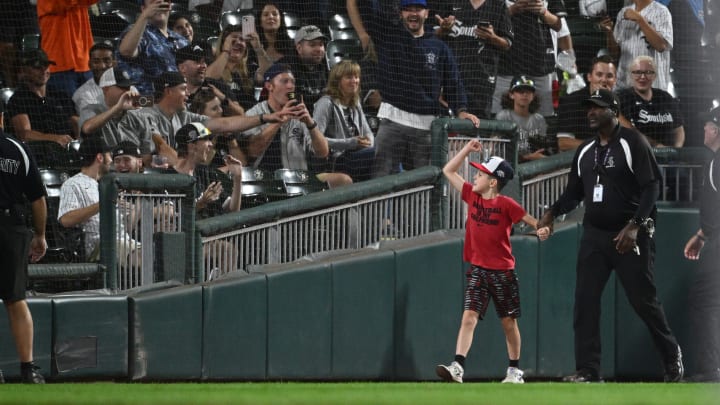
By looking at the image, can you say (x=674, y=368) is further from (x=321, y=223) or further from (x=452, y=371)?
(x=321, y=223)

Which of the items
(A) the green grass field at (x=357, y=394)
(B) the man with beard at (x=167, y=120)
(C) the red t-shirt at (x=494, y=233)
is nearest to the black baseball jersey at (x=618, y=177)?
→ (C) the red t-shirt at (x=494, y=233)

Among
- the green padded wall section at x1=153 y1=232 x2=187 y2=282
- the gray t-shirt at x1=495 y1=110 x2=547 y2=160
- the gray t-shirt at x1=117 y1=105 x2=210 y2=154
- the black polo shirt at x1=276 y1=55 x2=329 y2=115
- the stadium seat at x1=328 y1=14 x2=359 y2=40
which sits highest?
the stadium seat at x1=328 y1=14 x2=359 y2=40

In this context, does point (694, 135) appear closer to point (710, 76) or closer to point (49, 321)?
point (710, 76)

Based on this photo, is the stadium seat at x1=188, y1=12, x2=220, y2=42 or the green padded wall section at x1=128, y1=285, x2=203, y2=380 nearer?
the green padded wall section at x1=128, y1=285, x2=203, y2=380

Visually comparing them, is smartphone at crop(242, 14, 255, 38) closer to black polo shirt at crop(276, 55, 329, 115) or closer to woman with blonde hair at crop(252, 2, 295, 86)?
woman with blonde hair at crop(252, 2, 295, 86)

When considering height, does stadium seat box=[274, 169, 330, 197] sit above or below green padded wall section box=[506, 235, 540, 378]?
above

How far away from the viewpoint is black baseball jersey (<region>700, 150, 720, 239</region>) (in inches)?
332

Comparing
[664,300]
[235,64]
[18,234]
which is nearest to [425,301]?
[664,300]

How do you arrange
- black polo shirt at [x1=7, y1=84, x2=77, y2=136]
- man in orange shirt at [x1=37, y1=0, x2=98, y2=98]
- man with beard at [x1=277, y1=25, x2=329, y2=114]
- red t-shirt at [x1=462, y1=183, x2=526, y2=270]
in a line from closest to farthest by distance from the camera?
red t-shirt at [x1=462, y1=183, x2=526, y2=270]
black polo shirt at [x1=7, y1=84, x2=77, y2=136]
man in orange shirt at [x1=37, y1=0, x2=98, y2=98]
man with beard at [x1=277, y1=25, x2=329, y2=114]

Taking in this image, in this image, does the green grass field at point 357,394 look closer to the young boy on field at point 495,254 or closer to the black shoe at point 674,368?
the black shoe at point 674,368

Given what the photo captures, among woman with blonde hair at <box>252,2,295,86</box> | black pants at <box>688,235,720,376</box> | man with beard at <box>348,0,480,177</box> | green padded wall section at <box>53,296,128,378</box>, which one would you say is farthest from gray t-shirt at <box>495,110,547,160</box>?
green padded wall section at <box>53,296,128,378</box>

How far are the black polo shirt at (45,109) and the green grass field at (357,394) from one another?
2.80m

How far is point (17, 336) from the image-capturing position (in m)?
6.47

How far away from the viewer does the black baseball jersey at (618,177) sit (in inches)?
293
